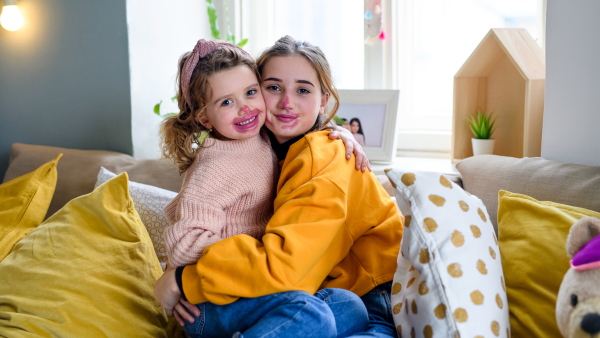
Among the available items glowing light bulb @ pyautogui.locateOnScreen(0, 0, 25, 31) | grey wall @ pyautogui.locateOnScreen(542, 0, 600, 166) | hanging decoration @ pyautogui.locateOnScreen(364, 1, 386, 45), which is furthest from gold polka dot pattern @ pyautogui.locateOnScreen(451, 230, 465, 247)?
glowing light bulb @ pyautogui.locateOnScreen(0, 0, 25, 31)

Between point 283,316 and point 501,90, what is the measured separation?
61.7 inches

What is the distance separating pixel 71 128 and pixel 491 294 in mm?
2048

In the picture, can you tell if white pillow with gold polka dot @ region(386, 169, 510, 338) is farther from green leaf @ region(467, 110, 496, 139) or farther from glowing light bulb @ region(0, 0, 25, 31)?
glowing light bulb @ region(0, 0, 25, 31)

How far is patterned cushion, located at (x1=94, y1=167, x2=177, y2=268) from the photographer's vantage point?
Result: 1496 millimetres

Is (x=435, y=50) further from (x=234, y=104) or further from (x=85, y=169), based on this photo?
(x=85, y=169)

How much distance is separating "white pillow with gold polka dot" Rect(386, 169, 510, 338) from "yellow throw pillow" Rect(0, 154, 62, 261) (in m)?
1.22

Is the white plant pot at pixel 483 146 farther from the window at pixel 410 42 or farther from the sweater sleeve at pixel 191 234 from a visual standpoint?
the sweater sleeve at pixel 191 234

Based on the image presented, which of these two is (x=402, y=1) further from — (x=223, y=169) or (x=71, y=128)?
(x=71, y=128)

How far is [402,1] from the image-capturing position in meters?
2.22

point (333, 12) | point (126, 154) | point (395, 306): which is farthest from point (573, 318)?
point (333, 12)

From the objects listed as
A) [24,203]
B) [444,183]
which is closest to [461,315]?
[444,183]

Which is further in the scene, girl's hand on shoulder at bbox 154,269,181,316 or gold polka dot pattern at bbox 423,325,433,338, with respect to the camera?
girl's hand on shoulder at bbox 154,269,181,316

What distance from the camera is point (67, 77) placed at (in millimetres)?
2105

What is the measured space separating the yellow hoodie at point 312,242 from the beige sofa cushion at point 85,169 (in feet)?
2.64
